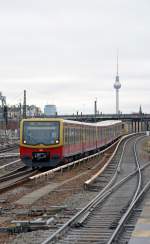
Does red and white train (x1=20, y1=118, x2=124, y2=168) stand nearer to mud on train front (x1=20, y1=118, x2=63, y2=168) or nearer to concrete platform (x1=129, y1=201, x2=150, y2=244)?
mud on train front (x1=20, y1=118, x2=63, y2=168)

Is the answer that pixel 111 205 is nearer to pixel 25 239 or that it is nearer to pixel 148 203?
pixel 148 203

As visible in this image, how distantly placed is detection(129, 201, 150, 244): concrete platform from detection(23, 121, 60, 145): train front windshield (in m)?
17.1

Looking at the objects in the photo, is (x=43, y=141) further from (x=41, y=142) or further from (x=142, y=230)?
(x=142, y=230)

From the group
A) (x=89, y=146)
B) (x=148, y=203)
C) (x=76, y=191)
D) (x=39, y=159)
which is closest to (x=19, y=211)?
(x=148, y=203)

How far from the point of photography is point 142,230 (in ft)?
41.6

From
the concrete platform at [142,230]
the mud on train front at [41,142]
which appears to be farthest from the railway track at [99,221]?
the mud on train front at [41,142]

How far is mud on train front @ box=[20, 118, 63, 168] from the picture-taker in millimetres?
32312

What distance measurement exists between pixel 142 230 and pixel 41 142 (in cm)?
2021

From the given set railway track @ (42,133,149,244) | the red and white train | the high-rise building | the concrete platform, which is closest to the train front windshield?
the red and white train

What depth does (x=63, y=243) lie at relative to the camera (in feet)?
38.1

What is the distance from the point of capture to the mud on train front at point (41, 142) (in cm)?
3231

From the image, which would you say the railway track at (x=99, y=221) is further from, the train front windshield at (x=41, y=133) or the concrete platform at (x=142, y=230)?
the train front windshield at (x=41, y=133)

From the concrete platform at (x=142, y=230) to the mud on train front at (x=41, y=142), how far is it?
16791 millimetres

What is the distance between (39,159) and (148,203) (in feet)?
49.7
